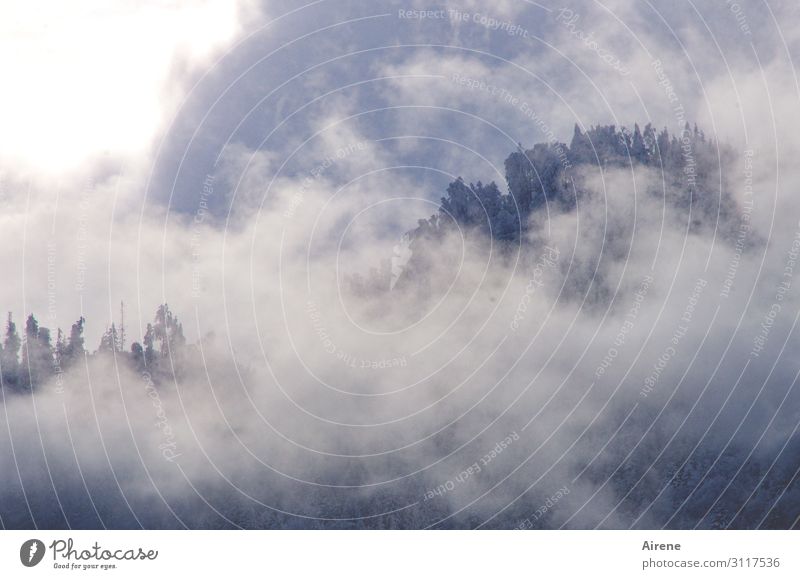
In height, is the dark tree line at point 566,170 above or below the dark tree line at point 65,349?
above

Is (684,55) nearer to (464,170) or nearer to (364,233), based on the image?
(464,170)
